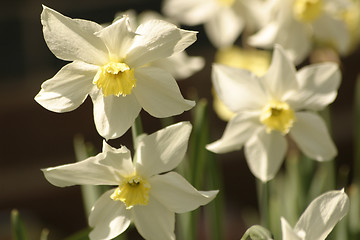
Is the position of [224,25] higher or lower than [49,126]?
higher

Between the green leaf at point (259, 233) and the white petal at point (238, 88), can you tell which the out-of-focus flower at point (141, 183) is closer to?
the green leaf at point (259, 233)

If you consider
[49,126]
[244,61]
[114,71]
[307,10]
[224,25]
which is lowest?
[49,126]

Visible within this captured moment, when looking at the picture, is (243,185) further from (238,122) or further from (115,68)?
(115,68)

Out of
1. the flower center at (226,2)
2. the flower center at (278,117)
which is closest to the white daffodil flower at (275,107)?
the flower center at (278,117)

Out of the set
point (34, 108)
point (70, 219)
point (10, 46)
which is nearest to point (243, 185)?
point (70, 219)

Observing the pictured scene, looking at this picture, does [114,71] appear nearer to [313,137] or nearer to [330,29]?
[313,137]

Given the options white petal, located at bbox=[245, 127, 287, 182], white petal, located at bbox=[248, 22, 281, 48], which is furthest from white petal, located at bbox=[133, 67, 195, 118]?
white petal, located at bbox=[248, 22, 281, 48]

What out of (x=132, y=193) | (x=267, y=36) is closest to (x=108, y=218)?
(x=132, y=193)
